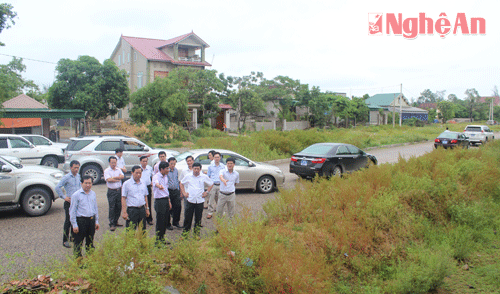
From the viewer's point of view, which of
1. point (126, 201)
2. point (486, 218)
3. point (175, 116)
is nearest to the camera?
point (126, 201)

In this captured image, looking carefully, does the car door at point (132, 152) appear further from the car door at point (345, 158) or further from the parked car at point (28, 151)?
the car door at point (345, 158)

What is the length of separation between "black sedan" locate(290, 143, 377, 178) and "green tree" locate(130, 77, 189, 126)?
58.8 ft

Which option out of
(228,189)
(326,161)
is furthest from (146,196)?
(326,161)

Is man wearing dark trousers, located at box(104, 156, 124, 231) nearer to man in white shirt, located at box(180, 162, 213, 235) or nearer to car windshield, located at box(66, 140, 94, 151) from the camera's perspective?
man in white shirt, located at box(180, 162, 213, 235)

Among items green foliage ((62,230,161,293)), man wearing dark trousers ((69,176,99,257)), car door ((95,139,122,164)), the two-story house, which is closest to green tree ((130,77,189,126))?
the two-story house

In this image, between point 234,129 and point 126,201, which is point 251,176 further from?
point 234,129

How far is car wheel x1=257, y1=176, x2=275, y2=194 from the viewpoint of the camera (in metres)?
12.2

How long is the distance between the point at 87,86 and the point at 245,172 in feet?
74.1

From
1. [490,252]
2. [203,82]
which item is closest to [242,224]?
[490,252]

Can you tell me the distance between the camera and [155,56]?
39.9 metres

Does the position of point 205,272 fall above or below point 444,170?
below

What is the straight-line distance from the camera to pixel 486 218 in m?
9.88

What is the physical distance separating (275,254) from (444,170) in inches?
318

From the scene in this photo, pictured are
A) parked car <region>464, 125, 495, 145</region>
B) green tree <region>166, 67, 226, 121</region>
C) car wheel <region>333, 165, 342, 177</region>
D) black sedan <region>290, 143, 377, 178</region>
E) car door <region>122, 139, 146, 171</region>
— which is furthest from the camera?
green tree <region>166, 67, 226, 121</region>
